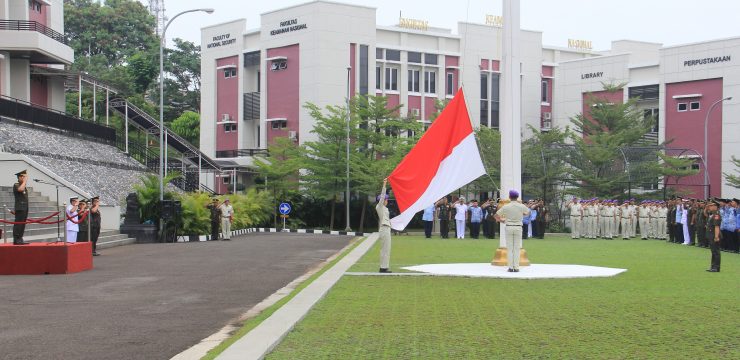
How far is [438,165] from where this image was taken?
62.4 ft

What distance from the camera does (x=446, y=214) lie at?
42281 millimetres

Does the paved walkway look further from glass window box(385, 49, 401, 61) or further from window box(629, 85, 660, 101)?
window box(629, 85, 660, 101)

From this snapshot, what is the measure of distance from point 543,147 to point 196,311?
4094 centimetres

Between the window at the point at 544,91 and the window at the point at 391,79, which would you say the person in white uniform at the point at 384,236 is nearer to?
the window at the point at 391,79

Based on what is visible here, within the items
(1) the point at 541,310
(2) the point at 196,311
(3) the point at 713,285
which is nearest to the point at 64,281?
(2) the point at 196,311

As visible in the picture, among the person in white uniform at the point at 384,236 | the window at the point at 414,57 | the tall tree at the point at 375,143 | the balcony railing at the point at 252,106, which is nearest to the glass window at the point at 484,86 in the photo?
the window at the point at 414,57

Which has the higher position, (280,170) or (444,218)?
(280,170)

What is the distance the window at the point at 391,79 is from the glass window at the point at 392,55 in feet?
2.74

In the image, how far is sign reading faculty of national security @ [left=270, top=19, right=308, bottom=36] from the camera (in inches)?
2425

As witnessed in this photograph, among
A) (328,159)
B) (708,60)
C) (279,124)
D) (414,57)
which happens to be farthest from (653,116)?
(279,124)

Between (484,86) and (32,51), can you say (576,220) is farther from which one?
(484,86)

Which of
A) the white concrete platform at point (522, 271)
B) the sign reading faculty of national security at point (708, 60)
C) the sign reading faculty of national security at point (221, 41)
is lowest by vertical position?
the white concrete platform at point (522, 271)

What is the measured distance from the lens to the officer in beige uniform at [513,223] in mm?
18625

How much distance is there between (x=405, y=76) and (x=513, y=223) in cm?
4758
